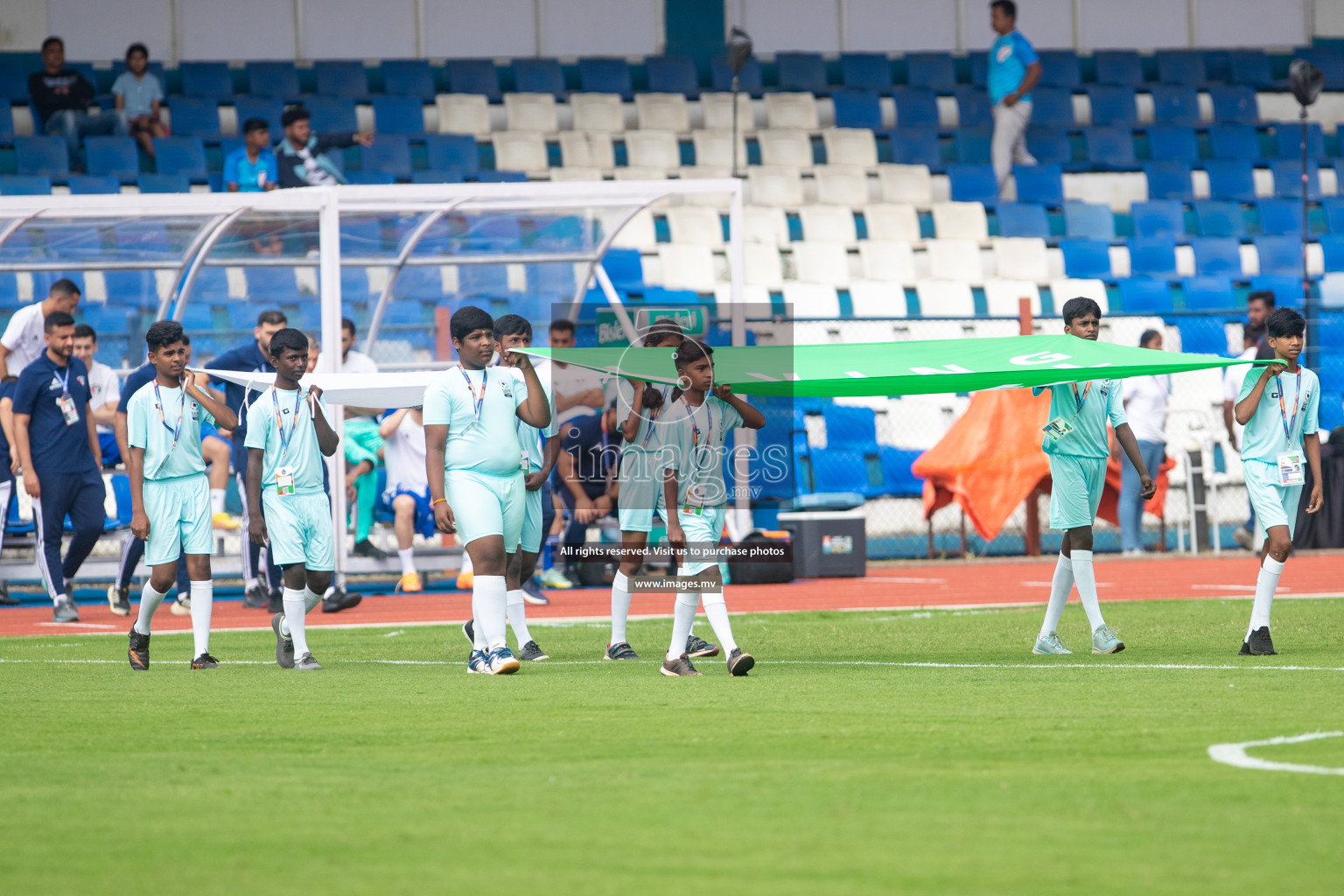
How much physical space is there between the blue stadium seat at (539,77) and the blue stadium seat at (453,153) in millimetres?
2054

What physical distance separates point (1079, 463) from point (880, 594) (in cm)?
524

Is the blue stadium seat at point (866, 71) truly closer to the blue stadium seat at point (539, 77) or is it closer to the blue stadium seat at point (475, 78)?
the blue stadium seat at point (539, 77)

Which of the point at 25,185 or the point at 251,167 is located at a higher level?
the point at 25,185

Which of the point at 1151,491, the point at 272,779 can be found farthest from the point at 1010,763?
the point at 1151,491

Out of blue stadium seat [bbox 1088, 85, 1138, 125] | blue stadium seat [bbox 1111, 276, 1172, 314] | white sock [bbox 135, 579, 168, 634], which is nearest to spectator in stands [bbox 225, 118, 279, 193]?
white sock [bbox 135, 579, 168, 634]

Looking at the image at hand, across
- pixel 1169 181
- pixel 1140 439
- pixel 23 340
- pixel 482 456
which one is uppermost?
pixel 1169 181

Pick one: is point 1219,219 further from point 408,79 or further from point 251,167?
point 251,167

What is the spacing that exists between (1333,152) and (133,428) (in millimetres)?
20550

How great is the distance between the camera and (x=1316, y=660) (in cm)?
902

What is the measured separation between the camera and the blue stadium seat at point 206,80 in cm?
Answer: 2345

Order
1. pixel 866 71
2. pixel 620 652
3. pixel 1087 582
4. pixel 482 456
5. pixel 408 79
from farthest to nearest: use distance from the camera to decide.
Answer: pixel 866 71
pixel 408 79
pixel 620 652
pixel 1087 582
pixel 482 456

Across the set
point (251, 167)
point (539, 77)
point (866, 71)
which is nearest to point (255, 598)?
point (251, 167)

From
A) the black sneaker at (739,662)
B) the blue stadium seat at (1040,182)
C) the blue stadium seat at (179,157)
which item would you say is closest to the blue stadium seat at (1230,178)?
the blue stadium seat at (1040,182)

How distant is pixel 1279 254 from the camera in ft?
74.8
